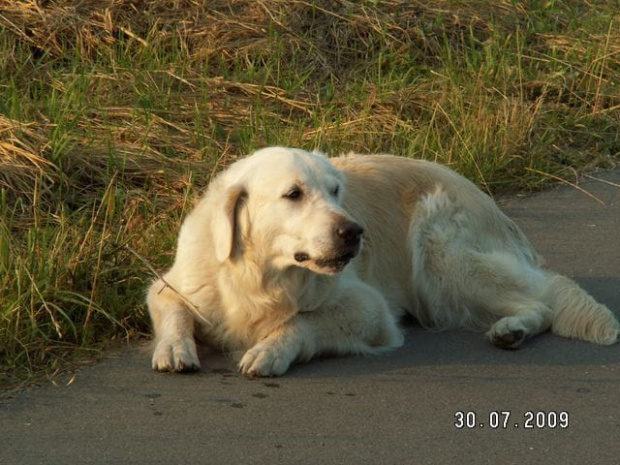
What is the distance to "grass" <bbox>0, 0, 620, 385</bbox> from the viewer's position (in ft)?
19.1

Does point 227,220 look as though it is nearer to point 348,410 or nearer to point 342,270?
point 342,270

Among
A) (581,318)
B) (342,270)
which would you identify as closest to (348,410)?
(342,270)

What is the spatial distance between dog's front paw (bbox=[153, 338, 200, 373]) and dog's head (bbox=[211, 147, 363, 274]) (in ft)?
1.33

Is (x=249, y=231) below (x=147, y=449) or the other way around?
the other way around

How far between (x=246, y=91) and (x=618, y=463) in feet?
15.9

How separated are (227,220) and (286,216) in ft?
0.88

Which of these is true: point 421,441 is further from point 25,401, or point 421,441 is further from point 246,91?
point 246,91

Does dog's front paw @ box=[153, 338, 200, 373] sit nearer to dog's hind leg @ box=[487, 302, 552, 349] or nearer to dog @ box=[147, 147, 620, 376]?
dog @ box=[147, 147, 620, 376]

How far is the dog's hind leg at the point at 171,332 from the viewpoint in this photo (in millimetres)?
4797

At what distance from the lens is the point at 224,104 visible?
803 cm

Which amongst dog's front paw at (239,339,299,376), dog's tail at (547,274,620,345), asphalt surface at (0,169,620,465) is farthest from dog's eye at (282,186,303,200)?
dog's tail at (547,274,620,345)

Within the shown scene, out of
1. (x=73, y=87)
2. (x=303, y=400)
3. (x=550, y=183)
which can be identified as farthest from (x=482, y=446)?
(x=73, y=87)

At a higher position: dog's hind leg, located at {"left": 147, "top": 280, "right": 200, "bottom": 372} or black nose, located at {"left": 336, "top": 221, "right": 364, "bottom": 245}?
black nose, located at {"left": 336, "top": 221, "right": 364, "bottom": 245}

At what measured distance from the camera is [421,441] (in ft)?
13.6
